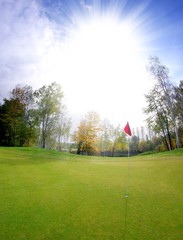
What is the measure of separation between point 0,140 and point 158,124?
3473 cm

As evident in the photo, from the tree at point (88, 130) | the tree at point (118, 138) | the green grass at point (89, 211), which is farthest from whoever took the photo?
the tree at point (118, 138)

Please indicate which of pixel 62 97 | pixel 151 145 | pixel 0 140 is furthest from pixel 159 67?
pixel 151 145

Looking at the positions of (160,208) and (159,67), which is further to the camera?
(159,67)

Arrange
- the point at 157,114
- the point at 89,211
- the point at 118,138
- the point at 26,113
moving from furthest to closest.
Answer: the point at 118,138 < the point at 26,113 < the point at 157,114 < the point at 89,211

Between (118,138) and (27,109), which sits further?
(118,138)

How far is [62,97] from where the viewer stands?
3425 cm

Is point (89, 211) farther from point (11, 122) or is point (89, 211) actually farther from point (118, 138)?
point (118, 138)

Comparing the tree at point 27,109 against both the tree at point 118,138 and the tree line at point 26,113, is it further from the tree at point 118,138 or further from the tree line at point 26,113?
the tree at point 118,138

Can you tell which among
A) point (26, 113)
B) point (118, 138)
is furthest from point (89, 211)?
point (118, 138)

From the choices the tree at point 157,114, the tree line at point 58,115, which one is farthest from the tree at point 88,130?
the tree at point 157,114

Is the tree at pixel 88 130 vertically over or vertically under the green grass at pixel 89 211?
over

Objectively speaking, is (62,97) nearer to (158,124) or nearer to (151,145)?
(158,124)

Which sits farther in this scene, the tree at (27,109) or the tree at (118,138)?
the tree at (118,138)

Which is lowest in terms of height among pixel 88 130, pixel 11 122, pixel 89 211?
pixel 89 211
